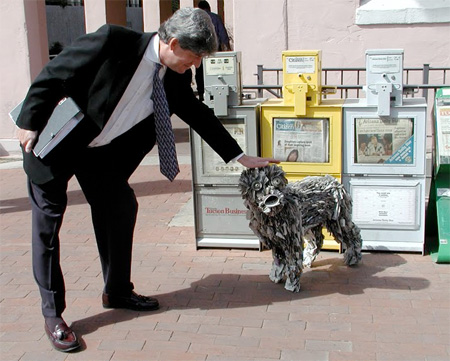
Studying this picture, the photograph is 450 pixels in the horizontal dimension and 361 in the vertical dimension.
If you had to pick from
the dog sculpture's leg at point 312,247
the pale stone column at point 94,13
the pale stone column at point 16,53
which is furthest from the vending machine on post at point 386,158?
the pale stone column at point 94,13

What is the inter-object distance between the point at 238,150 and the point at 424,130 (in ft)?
5.02

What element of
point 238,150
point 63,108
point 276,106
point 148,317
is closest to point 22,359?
point 148,317

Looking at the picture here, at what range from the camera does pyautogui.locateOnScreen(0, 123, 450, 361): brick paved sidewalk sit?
135 inches

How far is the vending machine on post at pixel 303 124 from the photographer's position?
4.60m

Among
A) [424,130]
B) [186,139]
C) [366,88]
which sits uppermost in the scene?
[366,88]

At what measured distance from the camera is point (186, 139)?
34.3ft

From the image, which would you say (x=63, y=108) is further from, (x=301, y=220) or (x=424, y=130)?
(x=424, y=130)

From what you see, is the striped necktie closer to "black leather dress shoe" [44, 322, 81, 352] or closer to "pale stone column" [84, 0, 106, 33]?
"black leather dress shoe" [44, 322, 81, 352]

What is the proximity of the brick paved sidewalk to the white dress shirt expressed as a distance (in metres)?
1.18

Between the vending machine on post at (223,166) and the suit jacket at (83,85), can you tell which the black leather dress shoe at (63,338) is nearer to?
the suit jacket at (83,85)

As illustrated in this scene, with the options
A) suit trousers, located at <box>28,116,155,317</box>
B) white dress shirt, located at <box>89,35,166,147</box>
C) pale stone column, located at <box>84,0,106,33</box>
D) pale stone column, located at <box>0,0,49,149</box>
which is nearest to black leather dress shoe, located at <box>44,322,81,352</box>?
suit trousers, located at <box>28,116,155,317</box>

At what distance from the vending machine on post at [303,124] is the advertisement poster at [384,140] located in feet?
0.54

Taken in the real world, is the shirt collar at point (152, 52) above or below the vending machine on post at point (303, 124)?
above

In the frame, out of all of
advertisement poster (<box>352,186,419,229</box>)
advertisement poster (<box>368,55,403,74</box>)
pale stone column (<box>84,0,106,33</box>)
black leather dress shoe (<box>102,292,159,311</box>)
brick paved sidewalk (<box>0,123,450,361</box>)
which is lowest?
brick paved sidewalk (<box>0,123,450,361</box>)
